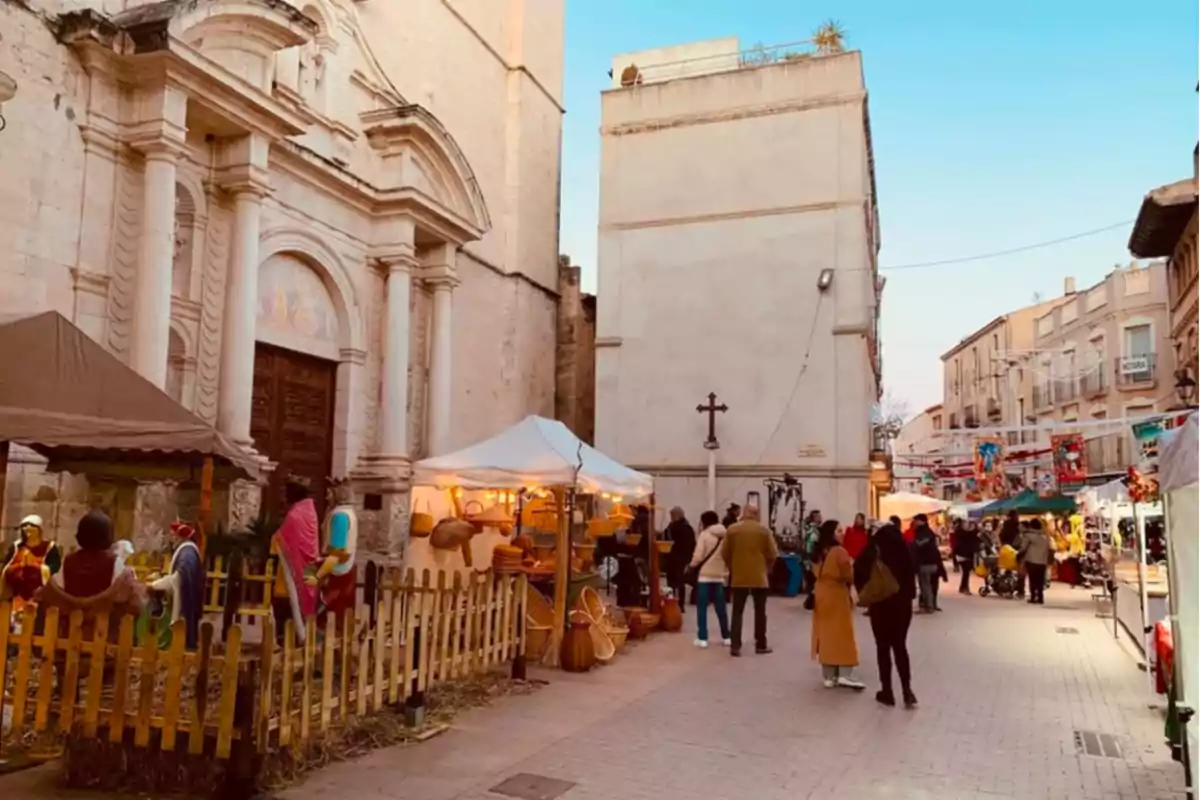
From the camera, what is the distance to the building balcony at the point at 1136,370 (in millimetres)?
34250

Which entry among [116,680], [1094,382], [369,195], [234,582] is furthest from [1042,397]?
[116,680]

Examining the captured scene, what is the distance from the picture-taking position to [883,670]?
8.42 m

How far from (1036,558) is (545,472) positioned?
39.7 ft

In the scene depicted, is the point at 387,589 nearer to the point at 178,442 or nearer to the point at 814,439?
the point at 178,442

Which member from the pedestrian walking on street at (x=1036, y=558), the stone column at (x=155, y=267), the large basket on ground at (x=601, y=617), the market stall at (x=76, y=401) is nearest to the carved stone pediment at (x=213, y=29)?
the stone column at (x=155, y=267)

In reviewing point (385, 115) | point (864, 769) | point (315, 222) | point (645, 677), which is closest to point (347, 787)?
point (864, 769)

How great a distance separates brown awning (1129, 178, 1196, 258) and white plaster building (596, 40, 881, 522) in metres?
7.11

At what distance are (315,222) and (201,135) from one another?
264cm

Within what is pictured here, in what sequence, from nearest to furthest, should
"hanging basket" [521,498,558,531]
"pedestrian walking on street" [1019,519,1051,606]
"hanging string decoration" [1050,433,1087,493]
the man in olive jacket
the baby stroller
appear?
1. the man in olive jacket
2. "hanging basket" [521,498,558,531]
3. "pedestrian walking on street" [1019,519,1051,606]
4. the baby stroller
5. "hanging string decoration" [1050,433,1087,493]

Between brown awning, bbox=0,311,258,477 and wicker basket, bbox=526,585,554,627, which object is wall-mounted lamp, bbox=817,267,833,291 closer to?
wicker basket, bbox=526,585,554,627

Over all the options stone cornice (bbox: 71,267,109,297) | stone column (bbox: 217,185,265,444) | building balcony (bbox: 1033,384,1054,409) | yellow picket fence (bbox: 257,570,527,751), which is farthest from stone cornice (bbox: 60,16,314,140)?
building balcony (bbox: 1033,384,1054,409)

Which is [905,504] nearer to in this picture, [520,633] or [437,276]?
[437,276]

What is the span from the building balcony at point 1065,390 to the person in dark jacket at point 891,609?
115 ft

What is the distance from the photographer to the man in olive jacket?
10.8m
